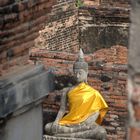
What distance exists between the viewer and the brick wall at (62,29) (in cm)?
1144

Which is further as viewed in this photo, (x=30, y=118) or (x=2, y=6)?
(x=30, y=118)

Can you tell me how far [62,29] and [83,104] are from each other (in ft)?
18.0

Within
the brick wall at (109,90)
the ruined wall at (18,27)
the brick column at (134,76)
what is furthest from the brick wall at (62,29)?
the brick column at (134,76)

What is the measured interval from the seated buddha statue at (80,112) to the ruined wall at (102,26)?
5233 mm

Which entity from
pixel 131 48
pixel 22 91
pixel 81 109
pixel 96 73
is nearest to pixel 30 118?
pixel 22 91

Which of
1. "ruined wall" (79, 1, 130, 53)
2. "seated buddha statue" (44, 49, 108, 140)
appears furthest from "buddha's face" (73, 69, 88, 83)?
"ruined wall" (79, 1, 130, 53)

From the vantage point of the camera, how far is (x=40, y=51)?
840cm

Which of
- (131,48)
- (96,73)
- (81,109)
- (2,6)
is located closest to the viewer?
(131,48)

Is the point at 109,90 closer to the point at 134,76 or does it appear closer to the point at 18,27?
the point at 18,27

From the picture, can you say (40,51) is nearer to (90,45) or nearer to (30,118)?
(90,45)

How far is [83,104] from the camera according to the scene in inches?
259

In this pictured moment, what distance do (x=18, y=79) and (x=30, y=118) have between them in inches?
17.3

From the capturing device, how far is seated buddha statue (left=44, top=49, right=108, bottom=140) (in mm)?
6504

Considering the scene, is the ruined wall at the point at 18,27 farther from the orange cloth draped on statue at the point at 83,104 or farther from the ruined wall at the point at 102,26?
the ruined wall at the point at 102,26
